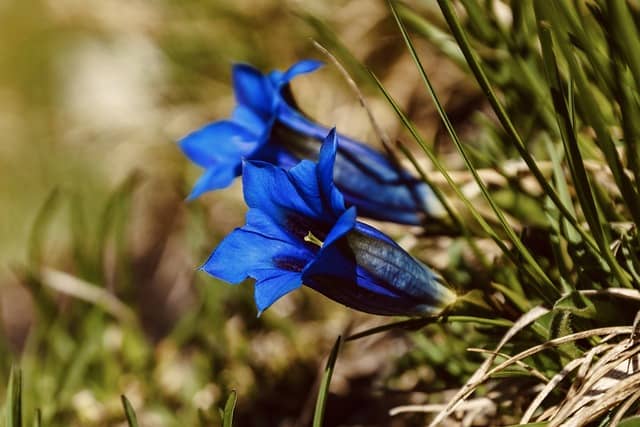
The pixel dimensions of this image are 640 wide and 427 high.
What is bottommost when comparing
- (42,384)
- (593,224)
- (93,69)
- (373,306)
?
(42,384)

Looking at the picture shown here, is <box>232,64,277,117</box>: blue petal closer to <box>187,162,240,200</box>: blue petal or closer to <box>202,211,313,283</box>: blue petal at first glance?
<box>187,162,240,200</box>: blue petal

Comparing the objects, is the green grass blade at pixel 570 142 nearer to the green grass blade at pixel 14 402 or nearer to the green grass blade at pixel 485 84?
the green grass blade at pixel 485 84

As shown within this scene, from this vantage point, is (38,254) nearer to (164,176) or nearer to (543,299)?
(164,176)

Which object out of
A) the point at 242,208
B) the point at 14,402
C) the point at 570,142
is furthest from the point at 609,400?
the point at 242,208

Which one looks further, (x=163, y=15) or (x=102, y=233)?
(x=163, y=15)

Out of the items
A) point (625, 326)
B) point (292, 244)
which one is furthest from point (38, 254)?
point (625, 326)

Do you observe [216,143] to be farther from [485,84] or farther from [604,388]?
[604,388]
